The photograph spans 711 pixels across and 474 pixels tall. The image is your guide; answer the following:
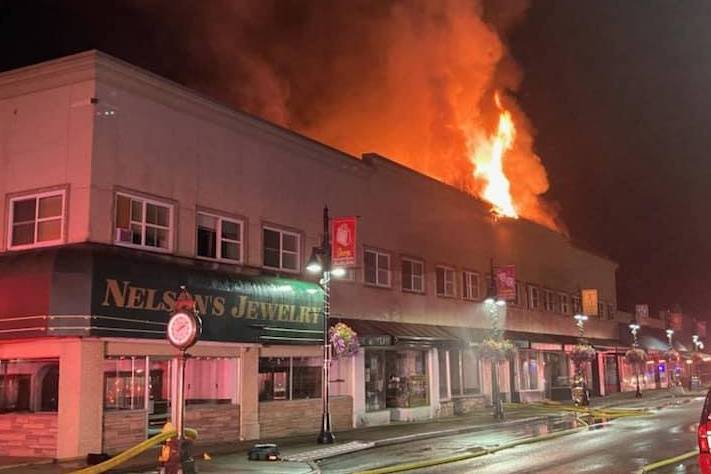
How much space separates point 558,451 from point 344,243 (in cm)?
799

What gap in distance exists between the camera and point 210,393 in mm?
19422

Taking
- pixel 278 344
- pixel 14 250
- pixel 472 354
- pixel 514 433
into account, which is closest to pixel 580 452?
pixel 514 433

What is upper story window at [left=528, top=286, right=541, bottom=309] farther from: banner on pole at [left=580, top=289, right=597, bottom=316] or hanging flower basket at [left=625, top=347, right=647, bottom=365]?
hanging flower basket at [left=625, top=347, right=647, bottom=365]

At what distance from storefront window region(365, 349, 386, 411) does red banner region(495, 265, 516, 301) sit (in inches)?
299

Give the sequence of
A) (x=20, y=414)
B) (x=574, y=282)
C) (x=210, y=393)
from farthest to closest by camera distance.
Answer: (x=574, y=282), (x=210, y=393), (x=20, y=414)

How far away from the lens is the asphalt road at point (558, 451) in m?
14.4

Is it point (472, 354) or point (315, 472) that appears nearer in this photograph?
point (315, 472)

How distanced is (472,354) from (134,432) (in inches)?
762

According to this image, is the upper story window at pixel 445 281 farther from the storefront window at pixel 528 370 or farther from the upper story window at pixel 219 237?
the upper story window at pixel 219 237

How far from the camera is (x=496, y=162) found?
42.3 metres

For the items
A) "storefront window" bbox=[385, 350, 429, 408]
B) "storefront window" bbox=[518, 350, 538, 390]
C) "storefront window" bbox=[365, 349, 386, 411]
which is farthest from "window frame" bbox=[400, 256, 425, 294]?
"storefront window" bbox=[518, 350, 538, 390]

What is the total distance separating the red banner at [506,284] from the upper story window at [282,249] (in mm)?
12019

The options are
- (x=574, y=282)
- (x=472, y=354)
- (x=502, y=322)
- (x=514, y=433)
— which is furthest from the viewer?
(x=574, y=282)

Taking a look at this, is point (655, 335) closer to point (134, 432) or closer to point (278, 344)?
point (278, 344)
